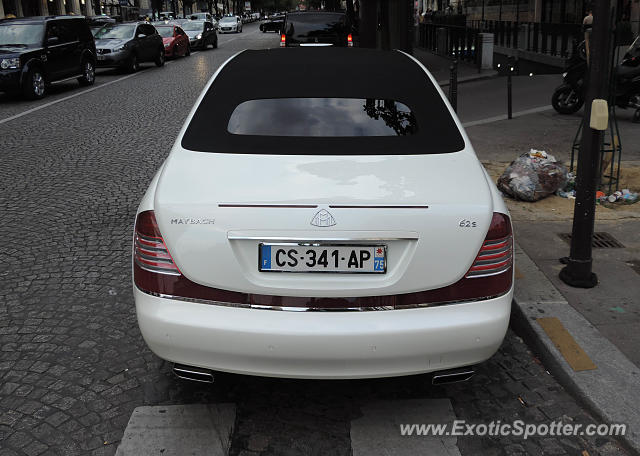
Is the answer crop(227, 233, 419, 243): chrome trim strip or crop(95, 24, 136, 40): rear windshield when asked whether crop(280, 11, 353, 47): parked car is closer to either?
crop(95, 24, 136, 40): rear windshield

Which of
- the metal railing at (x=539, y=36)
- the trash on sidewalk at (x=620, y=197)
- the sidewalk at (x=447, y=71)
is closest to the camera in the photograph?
the trash on sidewalk at (x=620, y=197)

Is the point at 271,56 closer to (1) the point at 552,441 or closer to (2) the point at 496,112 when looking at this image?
(1) the point at 552,441

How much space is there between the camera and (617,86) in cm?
1087

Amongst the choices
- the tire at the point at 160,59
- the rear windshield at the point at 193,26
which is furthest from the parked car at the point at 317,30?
the rear windshield at the point at 193,26

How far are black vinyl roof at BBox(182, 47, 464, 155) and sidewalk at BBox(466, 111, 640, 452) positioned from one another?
1.24 meters

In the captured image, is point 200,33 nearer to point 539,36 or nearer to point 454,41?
point 454,41

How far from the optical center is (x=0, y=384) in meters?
3.49

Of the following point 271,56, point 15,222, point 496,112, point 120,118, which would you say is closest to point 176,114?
point 120,118

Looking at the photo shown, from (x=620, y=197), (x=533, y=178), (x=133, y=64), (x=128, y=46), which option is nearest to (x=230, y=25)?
(x=133, y=64)

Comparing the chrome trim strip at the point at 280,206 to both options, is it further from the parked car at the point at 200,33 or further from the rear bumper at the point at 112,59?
the parked car at the point at 200,33

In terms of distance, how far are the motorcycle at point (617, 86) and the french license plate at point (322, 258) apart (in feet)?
29.6

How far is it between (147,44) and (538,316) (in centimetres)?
2090

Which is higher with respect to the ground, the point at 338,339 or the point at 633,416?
the point at 338,339

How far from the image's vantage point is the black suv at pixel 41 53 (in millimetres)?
14680
